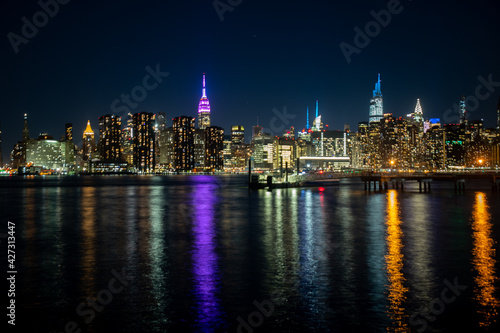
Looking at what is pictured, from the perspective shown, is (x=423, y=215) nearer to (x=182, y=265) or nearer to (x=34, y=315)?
(x=182, y=265)

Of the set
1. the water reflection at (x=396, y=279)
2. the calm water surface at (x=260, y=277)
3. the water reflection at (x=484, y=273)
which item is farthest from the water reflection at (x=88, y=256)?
the water reflection at (x=484, y=273)

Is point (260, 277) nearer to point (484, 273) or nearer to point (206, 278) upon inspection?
point (206, 278)

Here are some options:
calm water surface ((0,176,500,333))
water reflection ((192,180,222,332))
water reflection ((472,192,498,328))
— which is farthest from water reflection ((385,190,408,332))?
water reflection ((192,180,222,332))

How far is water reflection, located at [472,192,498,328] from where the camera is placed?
1523 cm

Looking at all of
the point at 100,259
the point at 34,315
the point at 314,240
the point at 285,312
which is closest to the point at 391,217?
the point at 314,240

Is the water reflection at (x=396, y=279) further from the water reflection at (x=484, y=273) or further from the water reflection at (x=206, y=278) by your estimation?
the water reflection at (x=206, y=278)

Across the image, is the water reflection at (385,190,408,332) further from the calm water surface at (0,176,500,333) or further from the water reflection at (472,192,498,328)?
the water reflection at (472,192,498,328)

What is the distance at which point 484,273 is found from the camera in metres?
21.0

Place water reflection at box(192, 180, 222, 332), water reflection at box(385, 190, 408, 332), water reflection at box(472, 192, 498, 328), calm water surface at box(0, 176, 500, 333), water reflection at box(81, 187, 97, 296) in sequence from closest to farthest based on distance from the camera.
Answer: water reflection at box(385, 190, 408, 332) → calm water surface at box(0, 176, 500, 333) → water reflection at box(192, 180, 222, 332) → water reflection at box(472, 192, 498, 328) → water reflection at box(81, 187, 97, 296)

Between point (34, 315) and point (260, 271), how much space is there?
10.0m

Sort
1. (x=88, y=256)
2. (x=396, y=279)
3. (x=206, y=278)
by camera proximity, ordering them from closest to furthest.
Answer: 1. (x=396, y=279)
2. (x=206, y=278)
3. (x=88, y=256)

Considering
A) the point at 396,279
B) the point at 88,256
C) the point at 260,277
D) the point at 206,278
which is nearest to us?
the point at 396,279

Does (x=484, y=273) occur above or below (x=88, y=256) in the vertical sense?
below

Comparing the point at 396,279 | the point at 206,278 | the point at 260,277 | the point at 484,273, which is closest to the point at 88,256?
the point at 206,278
